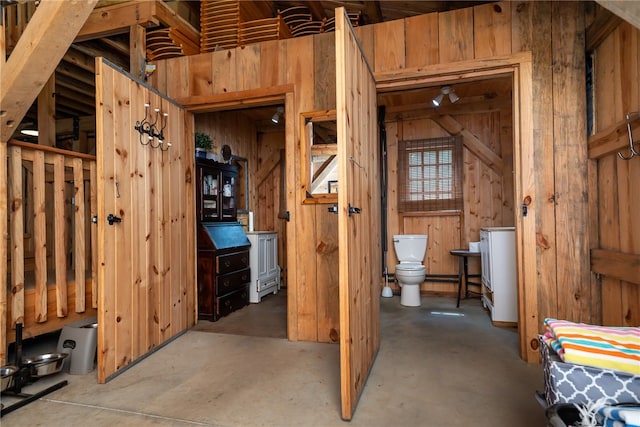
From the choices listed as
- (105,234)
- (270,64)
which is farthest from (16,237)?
(270,64)

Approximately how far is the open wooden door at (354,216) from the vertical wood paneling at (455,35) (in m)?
0.65

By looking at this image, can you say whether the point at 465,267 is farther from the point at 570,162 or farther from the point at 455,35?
the point at 455,35

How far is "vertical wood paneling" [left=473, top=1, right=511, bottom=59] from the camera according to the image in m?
2.47

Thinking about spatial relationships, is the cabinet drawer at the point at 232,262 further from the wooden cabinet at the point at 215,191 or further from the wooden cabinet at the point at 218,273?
the wooden cabinet at the point at 215,191

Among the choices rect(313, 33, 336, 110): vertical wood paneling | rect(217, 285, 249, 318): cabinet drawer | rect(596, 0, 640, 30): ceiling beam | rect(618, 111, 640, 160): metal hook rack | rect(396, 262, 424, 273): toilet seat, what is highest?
rect(313, 33, 336, 110): vertical wood paneling

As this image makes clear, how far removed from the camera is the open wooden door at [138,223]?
215 cm

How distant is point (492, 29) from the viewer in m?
2.49

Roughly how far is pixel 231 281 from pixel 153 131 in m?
1.76

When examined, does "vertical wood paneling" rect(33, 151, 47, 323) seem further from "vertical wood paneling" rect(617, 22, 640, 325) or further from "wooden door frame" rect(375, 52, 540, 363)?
"vertical wood paneling" rect(617, 22, 640, 325)

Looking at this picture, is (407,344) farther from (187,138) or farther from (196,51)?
(196,51)

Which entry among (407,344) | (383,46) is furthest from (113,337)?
(383,46)

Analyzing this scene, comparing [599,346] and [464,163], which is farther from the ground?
[464,163]

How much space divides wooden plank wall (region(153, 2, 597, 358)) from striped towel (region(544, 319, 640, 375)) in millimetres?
1278

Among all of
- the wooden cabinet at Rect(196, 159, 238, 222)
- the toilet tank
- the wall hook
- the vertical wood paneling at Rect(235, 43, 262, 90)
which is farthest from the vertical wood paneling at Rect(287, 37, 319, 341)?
the toilet tank
